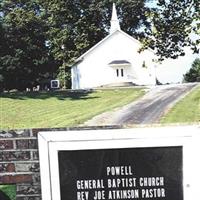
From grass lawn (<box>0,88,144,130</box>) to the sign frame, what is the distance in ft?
42.6

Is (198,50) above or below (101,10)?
below

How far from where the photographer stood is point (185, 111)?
1714cm

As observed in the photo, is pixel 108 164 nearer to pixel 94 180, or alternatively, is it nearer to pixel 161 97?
pixel 94 180

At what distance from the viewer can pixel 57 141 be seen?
4.81m

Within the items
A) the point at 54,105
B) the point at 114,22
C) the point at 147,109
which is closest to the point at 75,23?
the point at 114,22

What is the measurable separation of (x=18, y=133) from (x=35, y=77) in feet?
93.4

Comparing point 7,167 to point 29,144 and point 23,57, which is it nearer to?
point 29,144

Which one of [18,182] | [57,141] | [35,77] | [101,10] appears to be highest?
[101,10]

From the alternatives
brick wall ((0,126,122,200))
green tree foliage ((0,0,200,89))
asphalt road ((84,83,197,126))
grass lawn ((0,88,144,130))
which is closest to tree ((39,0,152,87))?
green tree foliage ((0,0,200,89))

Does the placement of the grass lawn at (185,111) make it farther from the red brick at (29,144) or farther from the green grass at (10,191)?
the red brick at (29,144)

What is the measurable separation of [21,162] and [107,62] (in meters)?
39.4

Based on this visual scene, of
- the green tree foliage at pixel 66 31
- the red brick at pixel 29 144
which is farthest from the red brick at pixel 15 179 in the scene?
the green tree foliage at pixel 66 31

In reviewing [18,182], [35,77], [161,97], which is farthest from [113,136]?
[35,77]

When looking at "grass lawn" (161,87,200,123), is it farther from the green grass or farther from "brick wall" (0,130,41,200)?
"brick wall" (0,130,41,200)
